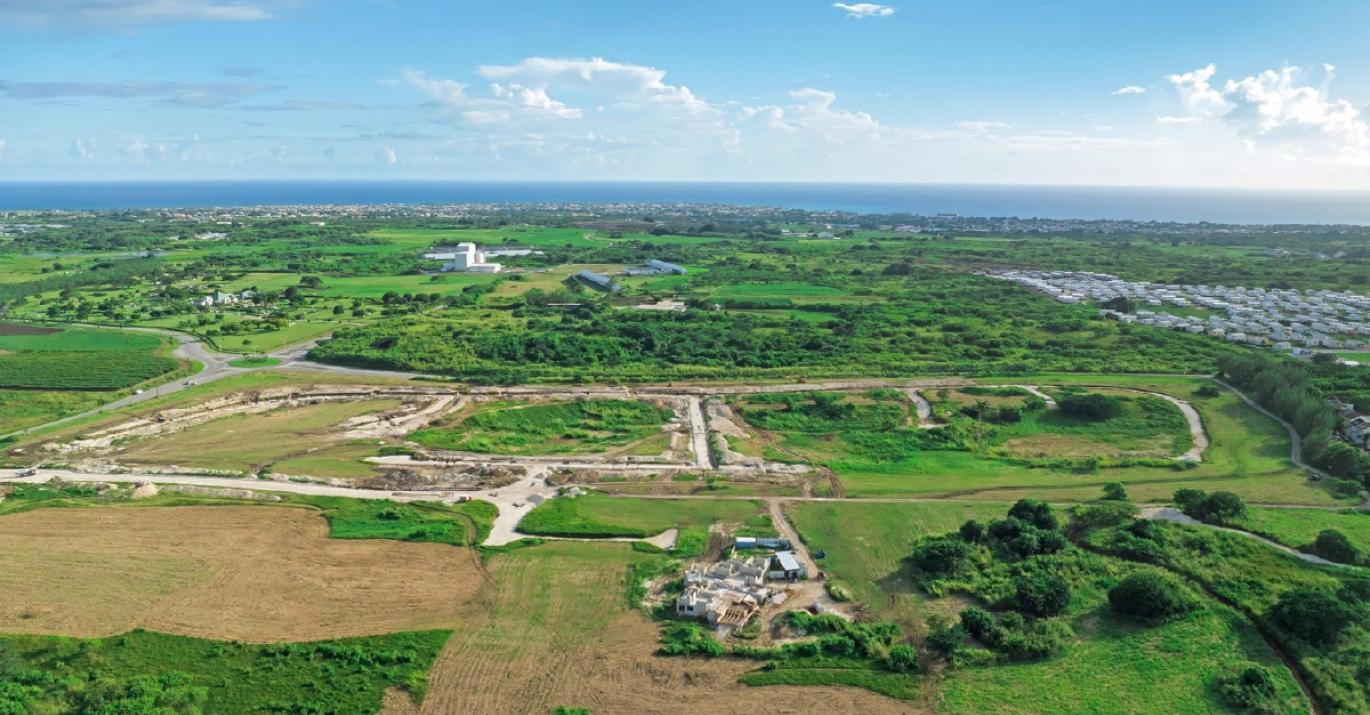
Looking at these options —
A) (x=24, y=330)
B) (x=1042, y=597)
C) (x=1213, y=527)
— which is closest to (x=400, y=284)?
(x=24, y=330)

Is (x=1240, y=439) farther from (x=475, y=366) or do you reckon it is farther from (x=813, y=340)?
(x=475, y=366)

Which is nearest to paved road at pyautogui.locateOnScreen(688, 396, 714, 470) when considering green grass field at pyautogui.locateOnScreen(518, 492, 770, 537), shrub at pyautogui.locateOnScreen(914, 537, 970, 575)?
green grass field at pyautogui.locateOnScreen(518, 492, 770, 537)

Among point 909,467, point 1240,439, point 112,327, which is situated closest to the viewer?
point 909,467

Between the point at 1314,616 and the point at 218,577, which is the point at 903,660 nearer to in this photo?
the point at 1314,616

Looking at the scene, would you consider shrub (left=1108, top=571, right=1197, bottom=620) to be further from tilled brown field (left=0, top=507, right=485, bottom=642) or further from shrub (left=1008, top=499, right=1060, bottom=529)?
tilled brown field (left=0, top=507, right=485, bottom=642)

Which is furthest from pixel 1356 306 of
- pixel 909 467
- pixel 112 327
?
pixel 112 327
